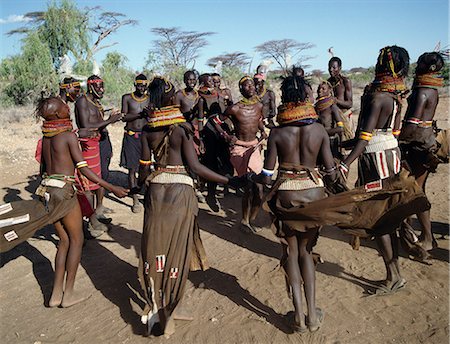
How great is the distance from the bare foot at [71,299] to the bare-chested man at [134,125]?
2691 mm

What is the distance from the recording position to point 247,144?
5.65m

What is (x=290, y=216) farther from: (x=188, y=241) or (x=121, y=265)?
(x=121, y=265)

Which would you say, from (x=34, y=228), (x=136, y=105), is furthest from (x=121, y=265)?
(x=136, y=105)

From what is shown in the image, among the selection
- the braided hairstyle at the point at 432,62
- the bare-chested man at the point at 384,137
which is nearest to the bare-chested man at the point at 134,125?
the bare-chested man at the point at 384,137

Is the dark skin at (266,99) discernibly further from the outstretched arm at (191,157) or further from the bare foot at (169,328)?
the bare foot at (169,328)

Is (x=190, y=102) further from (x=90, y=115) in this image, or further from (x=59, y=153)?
(x=59, y=153)

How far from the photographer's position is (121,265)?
4703mm

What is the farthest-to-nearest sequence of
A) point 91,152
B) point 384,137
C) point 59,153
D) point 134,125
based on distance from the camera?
point 134,125 → point 91,152 → point 384,137 → point 59,153

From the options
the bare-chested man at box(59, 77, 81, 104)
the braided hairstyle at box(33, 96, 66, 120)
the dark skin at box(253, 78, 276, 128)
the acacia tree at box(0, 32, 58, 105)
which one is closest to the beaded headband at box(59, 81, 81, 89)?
the bare-chested man at box(59, 77, 81, 104)

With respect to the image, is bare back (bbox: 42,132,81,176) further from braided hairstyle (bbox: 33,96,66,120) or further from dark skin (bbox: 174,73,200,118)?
dark skin (bbox: 174,73,200,118)

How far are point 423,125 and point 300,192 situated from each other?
2.05m

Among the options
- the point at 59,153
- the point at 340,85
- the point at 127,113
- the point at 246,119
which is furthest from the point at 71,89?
the point at 340,85

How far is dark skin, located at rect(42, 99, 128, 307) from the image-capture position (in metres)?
3.58

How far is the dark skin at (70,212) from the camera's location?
358 centimetres
